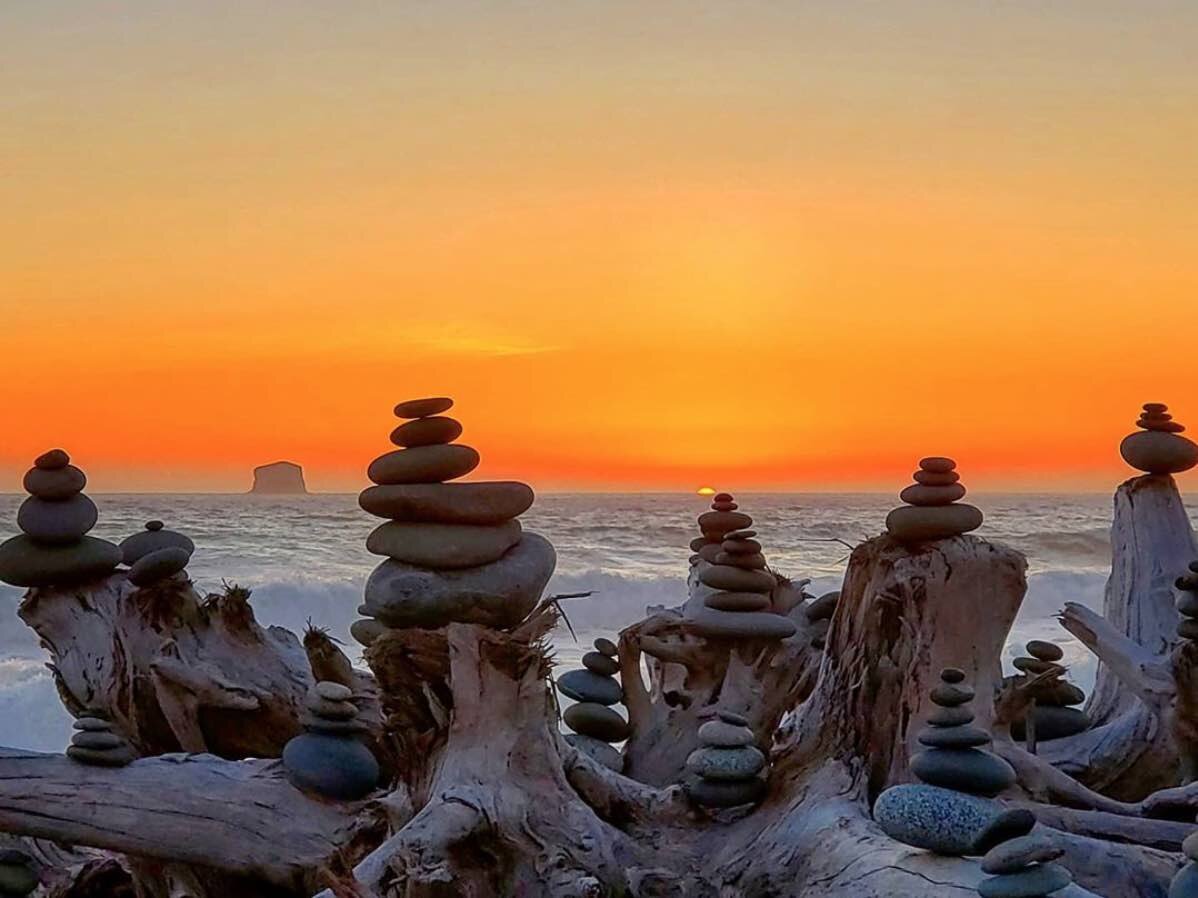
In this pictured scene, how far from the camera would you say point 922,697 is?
12.5 ft

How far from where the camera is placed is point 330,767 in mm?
4059

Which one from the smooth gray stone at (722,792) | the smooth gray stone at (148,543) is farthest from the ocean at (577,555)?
the smooth gray stone at (722,792)

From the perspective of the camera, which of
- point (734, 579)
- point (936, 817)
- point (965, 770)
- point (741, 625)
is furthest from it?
point (734, 579)

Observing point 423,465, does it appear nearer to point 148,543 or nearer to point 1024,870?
point 148,543

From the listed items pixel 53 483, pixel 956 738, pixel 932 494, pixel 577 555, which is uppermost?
pixel 932 494

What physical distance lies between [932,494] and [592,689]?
180 cm

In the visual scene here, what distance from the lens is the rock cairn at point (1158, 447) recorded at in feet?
16.9

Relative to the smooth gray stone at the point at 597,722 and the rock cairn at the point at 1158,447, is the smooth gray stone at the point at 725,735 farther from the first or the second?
the rock cairn at the point at 1158,447

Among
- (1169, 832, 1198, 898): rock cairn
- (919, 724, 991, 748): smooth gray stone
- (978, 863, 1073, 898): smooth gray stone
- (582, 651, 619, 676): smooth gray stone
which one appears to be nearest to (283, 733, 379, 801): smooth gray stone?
(582, 651, 619, 676): smooth gray stone

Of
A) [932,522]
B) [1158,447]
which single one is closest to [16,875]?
[932,522]

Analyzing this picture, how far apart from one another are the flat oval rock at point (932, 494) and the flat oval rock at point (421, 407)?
1518 millimetres

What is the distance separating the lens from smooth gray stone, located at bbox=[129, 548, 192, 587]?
4703 millimetres

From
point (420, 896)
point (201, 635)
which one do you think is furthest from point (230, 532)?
point (420, 896)

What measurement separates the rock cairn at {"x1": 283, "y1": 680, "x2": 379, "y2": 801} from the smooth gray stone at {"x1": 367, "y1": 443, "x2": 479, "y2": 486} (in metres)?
0.73
